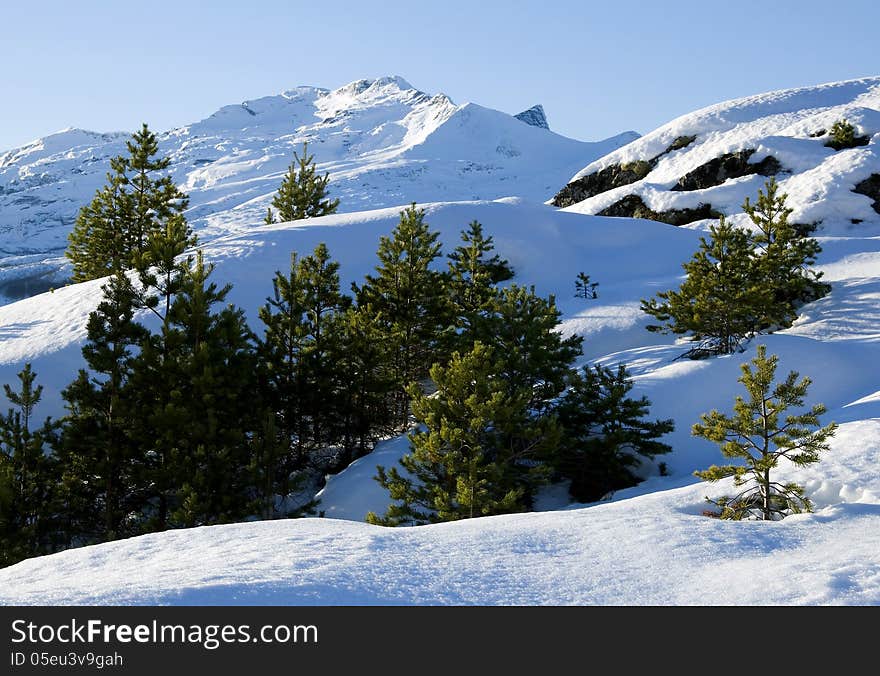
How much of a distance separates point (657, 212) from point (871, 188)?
47.6ft

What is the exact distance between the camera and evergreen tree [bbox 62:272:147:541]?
55.3ft

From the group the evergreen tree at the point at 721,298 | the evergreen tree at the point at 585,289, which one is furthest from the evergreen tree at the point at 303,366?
the evergreen tree at the point at 585,289

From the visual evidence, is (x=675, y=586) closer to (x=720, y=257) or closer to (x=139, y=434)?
(x=139, y=434)

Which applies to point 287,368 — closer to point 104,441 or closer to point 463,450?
point 104,441

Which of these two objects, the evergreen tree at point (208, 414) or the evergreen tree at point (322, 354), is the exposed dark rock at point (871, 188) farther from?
the evergreen tree at point (208, 414)

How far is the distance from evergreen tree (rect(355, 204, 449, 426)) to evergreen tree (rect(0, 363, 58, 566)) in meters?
11.2

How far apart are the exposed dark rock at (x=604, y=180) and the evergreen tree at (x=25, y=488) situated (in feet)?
179

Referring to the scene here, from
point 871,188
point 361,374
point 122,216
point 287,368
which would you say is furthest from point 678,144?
point 287,368

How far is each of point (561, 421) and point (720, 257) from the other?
9.55 meters

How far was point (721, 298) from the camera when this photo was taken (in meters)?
23.1

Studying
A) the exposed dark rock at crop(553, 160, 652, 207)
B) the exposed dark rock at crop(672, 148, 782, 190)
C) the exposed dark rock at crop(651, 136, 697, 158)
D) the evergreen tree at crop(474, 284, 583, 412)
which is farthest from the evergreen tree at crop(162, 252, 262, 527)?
the exposed dark rock at crop(651, 136, 697, 158)

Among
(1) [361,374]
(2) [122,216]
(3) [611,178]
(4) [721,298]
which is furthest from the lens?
(3) [611,178]
